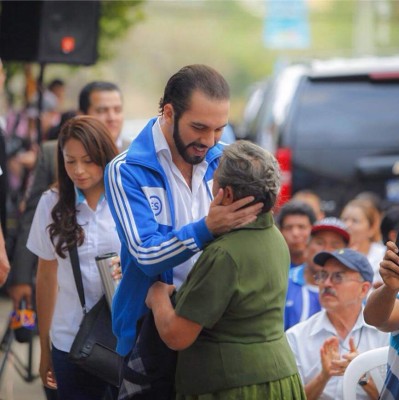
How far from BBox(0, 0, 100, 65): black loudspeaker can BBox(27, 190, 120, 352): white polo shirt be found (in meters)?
4.25

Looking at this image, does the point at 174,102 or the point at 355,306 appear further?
the point at 355,306

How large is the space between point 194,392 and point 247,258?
0.51 m

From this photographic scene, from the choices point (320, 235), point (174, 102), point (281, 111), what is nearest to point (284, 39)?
point (281, 111)

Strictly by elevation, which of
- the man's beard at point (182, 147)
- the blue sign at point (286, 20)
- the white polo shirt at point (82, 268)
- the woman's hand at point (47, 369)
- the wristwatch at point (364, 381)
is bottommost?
the woman's hand at point (47, 369)

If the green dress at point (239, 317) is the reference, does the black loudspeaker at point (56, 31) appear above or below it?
above

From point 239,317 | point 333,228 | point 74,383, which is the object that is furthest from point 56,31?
point 239,317

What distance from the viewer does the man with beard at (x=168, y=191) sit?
4.18 meters

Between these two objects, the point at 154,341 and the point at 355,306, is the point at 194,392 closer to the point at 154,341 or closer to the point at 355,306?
the point at 154,341

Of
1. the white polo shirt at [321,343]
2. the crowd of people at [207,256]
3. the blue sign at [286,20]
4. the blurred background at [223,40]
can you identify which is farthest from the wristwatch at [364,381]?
the blurred background at [223,40]

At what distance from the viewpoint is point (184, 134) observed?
4.36 m

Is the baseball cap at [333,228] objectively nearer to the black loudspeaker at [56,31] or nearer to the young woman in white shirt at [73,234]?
the young woman in white shirt at [73,234]

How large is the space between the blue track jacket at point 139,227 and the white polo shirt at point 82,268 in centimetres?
99

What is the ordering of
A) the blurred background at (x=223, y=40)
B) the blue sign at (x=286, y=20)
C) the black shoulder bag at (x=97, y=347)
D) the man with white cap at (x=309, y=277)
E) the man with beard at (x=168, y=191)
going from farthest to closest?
the blurred background at (x=223, y=40) < the blue sign at (x=286, y=20) < the man with white cap at (x=309, y=277) < the black shoulder bag at (x=97, y=347) < the man with beard at (x=168, y=191)

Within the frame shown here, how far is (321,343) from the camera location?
19.1 ft
